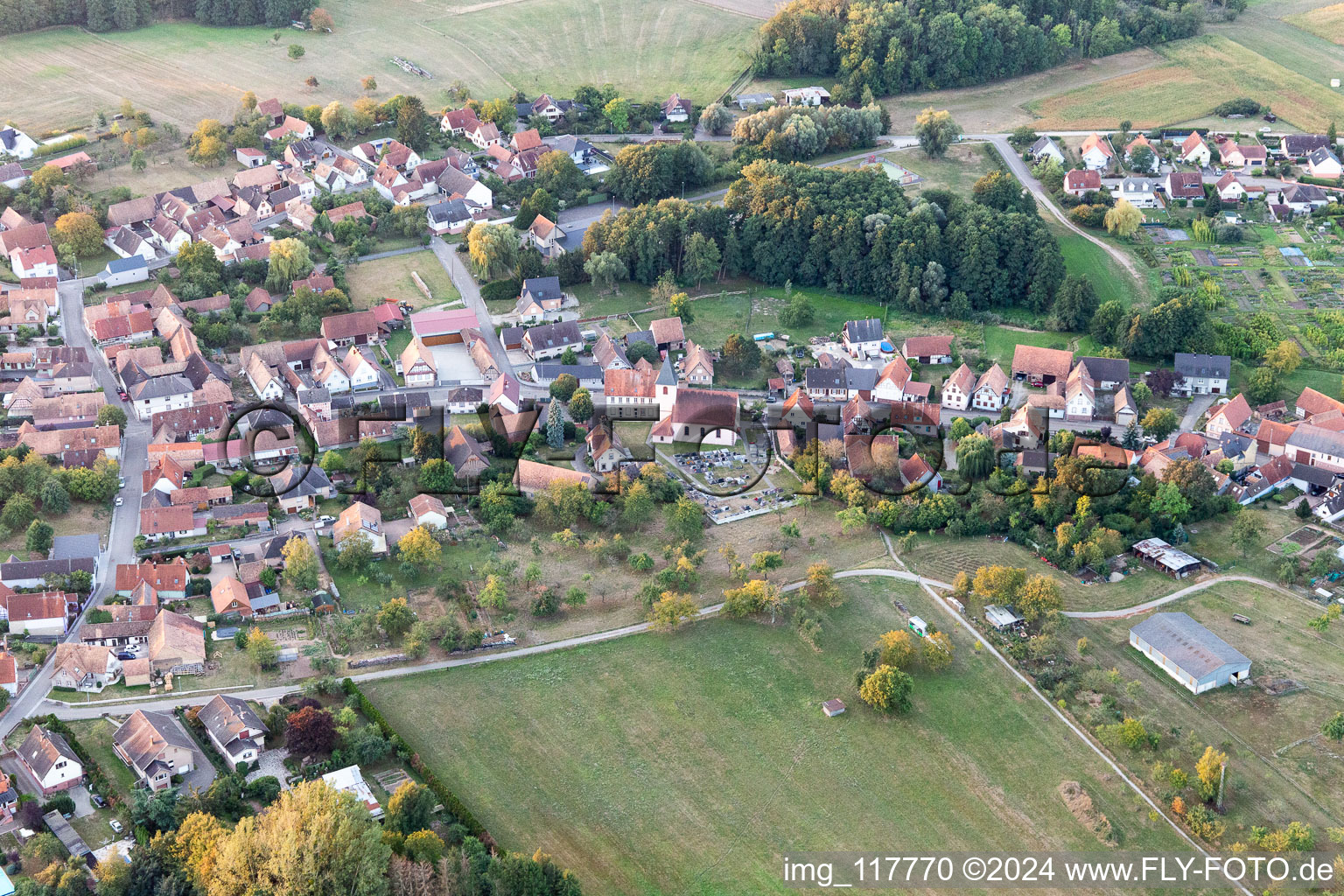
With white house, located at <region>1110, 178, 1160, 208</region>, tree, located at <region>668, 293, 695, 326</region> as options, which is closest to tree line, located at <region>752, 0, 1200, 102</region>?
white house, located at <region>1110, 178, 1160, 208</region>

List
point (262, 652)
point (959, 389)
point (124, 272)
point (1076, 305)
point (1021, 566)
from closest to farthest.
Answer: point (262, 652)
point (1021, 566)
point (959, 389)
point (1076, 305)
point (124, 272)

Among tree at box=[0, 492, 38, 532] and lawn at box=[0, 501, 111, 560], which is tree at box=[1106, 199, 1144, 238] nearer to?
lawn at box=[0, 501, 111, 560]

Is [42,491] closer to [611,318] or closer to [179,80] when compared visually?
[611,318]

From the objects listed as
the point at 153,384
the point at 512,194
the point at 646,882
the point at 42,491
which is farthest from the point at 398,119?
the point at 646,882

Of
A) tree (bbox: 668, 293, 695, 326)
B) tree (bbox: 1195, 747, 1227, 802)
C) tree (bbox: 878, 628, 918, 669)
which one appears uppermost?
tree (bbox: 668, 293, 695, 326)

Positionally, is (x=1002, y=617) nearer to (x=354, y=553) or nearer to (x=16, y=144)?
(x=354, y=553)

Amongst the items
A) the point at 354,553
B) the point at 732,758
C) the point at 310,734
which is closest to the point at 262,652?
the point at 310,734
